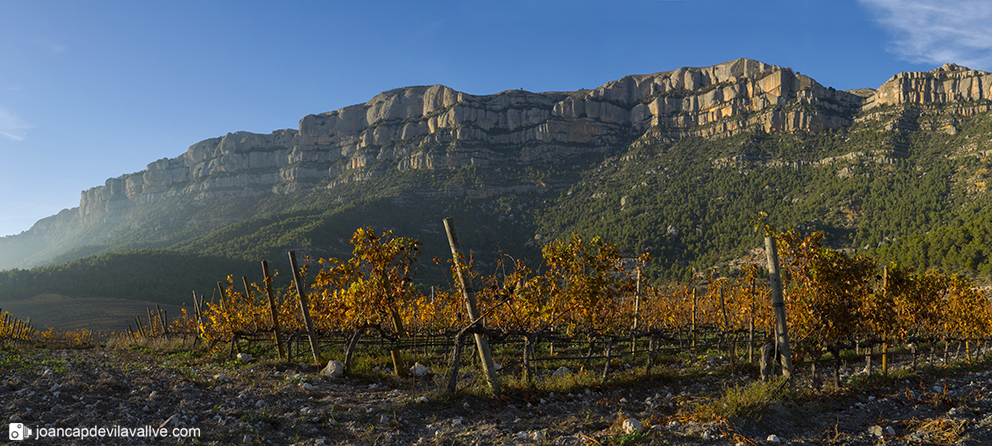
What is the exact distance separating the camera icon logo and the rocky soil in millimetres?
178

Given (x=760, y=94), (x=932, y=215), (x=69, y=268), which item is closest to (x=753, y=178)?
(x=932, y=215)

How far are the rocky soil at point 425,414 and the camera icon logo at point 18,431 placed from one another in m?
0.18

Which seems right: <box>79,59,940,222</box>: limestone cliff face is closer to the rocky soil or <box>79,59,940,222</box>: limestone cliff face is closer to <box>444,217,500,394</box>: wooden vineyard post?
the rocky soil

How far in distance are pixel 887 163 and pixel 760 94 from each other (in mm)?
41745

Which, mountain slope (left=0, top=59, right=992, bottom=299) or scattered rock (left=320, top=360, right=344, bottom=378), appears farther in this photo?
mountain slope (left=0, top=59, right=992, bottom=299)

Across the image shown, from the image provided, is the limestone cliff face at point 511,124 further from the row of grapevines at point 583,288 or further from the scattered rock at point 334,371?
the scattered rock at point 334,371

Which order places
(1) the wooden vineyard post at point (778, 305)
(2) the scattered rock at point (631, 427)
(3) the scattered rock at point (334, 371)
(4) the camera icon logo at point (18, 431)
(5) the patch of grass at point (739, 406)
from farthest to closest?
(3) the scattered rock at point (334, 371), (1) the wooden vineyard post at point (778, 305), (5) the patch of grass at point (739, 406), (2) the scattered rock at point (631, 427), (4) the camera icon logo at point (18, 431)

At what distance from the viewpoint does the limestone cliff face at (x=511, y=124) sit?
10281 centimetres

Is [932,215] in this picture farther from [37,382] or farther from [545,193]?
A: [37,382]

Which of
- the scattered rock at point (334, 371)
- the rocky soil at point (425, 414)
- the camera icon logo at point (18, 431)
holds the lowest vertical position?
the scattered rock at point (334, 371)

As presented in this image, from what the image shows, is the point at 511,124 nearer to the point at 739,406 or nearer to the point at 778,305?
the point at 778,305

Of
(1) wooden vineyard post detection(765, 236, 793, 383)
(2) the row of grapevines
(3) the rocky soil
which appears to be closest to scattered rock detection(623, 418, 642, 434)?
(3) the rocky soil

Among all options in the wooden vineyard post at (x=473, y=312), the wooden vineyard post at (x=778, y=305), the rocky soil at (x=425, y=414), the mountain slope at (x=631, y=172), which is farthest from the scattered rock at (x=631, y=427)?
the mountain slope at (x=631, y=172)

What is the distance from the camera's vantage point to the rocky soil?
5.30 metres
